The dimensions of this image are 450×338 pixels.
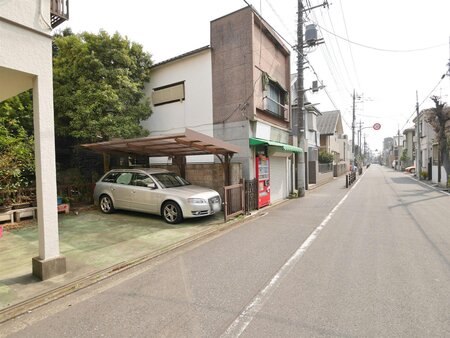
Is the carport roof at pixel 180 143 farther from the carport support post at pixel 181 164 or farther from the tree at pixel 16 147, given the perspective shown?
the tree at pixel 16 147

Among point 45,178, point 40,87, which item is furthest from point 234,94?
point 45,178

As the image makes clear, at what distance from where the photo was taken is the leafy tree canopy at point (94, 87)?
33.4ft

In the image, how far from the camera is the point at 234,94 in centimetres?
1047

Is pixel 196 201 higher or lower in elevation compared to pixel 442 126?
lower

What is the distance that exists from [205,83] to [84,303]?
947 centimetres

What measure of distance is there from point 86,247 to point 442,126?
23502 mm

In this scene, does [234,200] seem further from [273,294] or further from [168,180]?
[273,294]

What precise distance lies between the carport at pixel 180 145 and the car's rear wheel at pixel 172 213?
1.83 m

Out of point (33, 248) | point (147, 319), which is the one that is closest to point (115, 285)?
point (147, 319)

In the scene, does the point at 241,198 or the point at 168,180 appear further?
the point at 241,198

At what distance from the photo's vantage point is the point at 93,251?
5.39 m

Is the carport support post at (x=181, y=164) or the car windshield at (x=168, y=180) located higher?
the carport support post at (x=181, y=164)

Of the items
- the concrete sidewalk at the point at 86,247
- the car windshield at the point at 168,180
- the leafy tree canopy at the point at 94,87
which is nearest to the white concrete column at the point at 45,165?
the concrete sidewalk at the point at 86,247

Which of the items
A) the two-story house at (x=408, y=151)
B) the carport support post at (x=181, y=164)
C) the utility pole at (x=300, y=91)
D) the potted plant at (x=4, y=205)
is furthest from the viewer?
the two-story house at (x=408, y=151)
